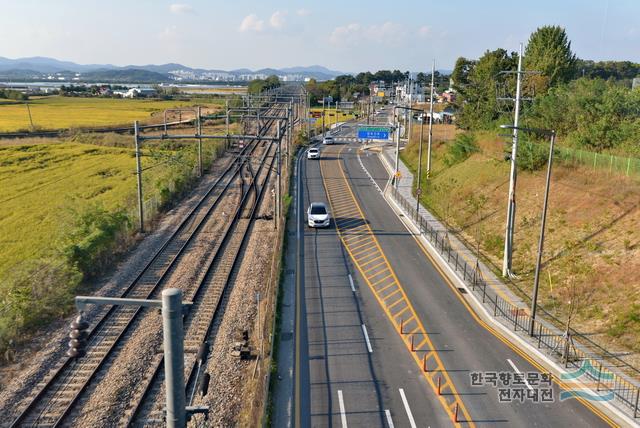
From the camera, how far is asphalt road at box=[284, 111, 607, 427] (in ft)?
52.5

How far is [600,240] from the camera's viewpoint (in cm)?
2702

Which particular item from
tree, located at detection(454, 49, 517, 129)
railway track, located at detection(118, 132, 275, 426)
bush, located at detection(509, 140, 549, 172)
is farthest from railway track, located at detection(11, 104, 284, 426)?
tree, located at detection(454, 49, 517, 129)

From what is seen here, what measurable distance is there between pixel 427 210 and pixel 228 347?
26.3 m

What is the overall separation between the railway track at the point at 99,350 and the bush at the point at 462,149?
29.5m

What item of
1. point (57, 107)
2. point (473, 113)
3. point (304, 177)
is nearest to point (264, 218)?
point (304, 177)

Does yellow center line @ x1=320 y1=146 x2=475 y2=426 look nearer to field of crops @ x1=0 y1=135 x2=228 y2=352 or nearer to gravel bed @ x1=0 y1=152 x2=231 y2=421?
gravel bed @ x1=0 y1=152 x2=231 y2=421

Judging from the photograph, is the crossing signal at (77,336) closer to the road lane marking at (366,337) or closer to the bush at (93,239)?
the road lane marking at (366,337)

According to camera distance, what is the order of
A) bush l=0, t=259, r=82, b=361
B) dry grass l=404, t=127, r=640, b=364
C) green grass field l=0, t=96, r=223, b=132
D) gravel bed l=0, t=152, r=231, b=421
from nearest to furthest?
1. gravel bed l=0, t=152, r=231, b=421
2. bush l=0, t=259, r=82, b=361
3. dry grass l=404, t=127, r=640, b=364
4. green grass field l=0, t=96, r=223, b=132

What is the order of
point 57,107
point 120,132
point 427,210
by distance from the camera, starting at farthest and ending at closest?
point 57,107, point 120,132, point 427,210

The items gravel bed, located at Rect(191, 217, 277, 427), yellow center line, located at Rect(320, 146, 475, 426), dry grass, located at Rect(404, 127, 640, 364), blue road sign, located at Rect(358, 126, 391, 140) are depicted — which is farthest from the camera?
blue road sign, located at Rect(358, 126, 391, 140)

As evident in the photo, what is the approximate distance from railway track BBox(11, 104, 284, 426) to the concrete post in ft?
26.0

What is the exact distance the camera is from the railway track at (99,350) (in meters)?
15.8

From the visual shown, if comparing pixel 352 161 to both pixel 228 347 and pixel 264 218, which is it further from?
pixel 228 347

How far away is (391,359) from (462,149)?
37.7 m
